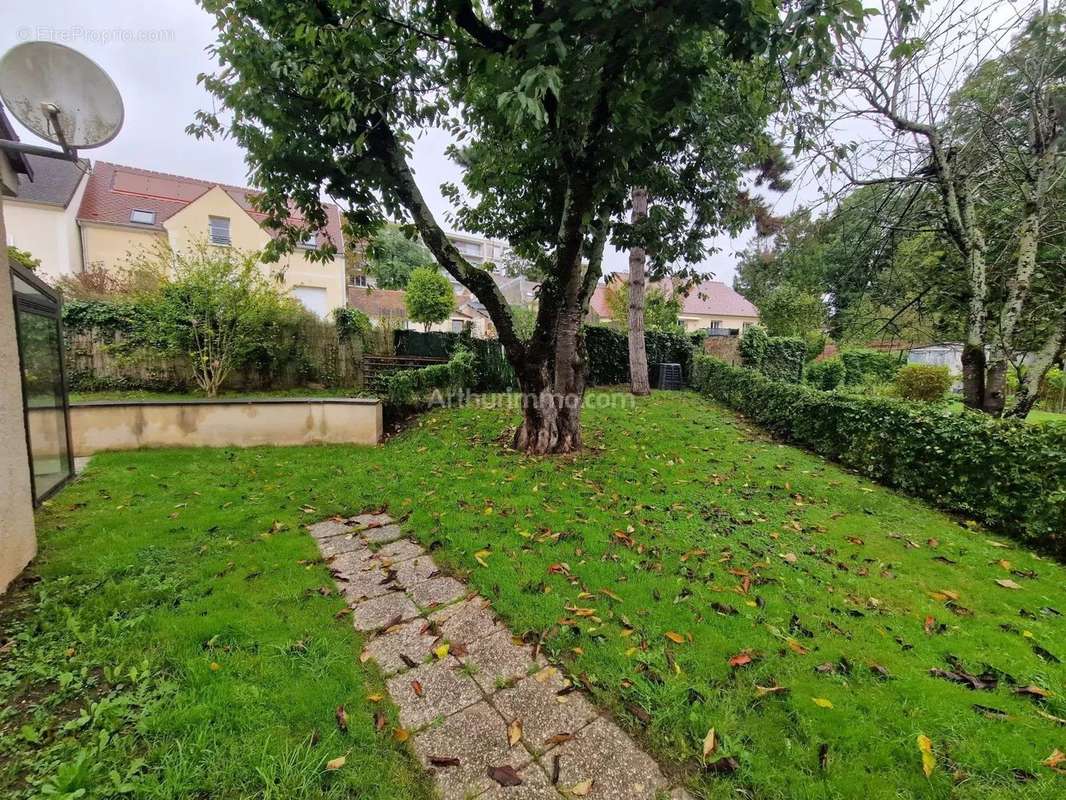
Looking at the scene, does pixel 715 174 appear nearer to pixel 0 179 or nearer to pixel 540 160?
pixel 540 160

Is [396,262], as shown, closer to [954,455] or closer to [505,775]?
[954,455]

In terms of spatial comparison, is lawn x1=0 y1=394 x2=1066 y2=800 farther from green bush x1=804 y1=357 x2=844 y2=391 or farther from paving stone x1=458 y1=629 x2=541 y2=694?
green bush x1=804 y1=357 x2=844 y2=391

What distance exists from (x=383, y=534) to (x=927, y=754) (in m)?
3.63

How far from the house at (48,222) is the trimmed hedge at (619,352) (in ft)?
61.6

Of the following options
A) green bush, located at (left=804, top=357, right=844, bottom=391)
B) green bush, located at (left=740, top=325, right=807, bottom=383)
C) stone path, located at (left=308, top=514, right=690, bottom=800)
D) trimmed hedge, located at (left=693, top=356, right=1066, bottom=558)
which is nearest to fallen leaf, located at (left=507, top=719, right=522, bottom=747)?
stone path, located at (left=308, top=514, right=690, bottom=800)

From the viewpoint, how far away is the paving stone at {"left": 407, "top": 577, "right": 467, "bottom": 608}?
278 centimetres

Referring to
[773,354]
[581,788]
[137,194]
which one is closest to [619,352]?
[773,354]

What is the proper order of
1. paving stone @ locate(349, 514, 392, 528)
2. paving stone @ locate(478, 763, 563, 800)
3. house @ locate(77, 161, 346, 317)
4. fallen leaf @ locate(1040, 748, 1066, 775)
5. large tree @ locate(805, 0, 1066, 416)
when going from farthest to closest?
house @ locate(77, 161, 346, 317), large tree @ locate(805, 0, 1066, 416), paving stone @ locate(349, 514, 392, 528), fallen leaf @ locate(1040, 748, 1066, 775), paving stone @ locate(478, 763, 563, 800)

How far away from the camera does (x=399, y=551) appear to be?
3471 millimetres

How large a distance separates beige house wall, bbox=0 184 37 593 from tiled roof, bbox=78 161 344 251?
16417 mm

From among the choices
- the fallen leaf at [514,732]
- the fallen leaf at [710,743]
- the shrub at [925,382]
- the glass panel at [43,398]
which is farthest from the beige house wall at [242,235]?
the shrub at [925,382]

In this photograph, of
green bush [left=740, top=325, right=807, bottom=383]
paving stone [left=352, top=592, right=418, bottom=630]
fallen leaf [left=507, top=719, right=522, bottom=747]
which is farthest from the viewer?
green bush [left=740, top=325, right=807, bottom=383]

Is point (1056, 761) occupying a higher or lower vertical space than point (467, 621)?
lower

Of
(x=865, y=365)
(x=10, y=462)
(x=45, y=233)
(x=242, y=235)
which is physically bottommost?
(x=10, y=462)
